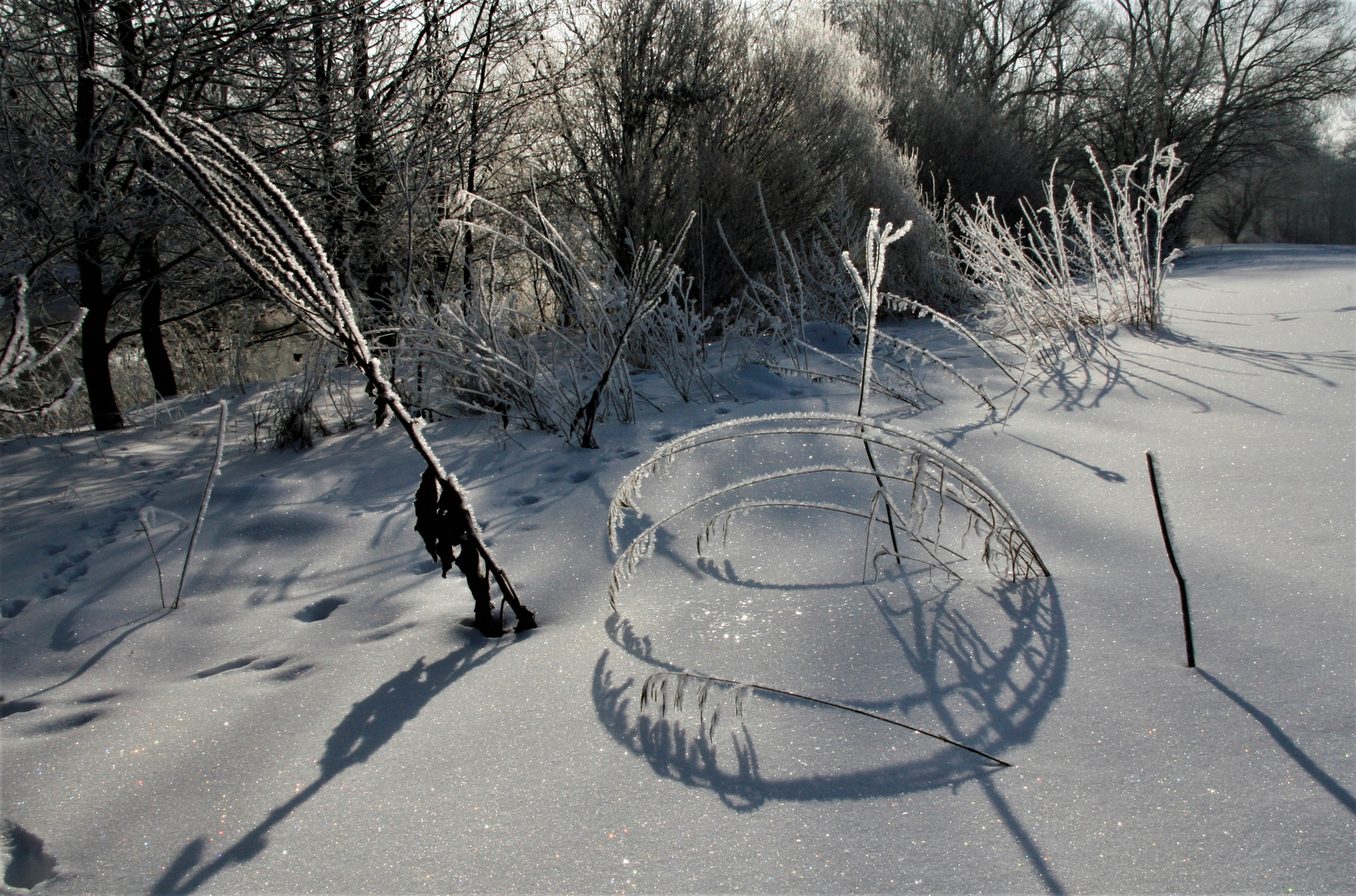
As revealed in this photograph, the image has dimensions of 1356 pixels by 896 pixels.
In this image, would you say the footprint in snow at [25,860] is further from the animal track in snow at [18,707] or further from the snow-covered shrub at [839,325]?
the snow-covered shrub at [839,325]

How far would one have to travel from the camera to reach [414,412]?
126 inches

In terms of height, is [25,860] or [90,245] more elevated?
[90,245]

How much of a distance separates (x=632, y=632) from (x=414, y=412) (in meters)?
2.28

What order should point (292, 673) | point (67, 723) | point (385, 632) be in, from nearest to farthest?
point (67, 723)
point (292, 673)
point (385, 632)

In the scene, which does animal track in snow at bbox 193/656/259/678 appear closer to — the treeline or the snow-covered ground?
the snow-covered ground

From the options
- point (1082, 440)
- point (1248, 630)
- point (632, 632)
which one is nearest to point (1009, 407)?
point (1082, 440)

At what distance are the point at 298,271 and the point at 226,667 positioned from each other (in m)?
0.77

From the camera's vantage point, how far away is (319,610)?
151 cm

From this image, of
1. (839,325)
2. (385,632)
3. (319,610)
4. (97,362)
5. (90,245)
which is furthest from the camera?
(839,325)

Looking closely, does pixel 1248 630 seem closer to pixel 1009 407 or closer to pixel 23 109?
pixel 1009 407

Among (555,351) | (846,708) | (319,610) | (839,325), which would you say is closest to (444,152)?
(555,351)

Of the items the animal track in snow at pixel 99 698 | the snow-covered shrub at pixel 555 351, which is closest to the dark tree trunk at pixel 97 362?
the snow-covered shrub at pixel 555 351

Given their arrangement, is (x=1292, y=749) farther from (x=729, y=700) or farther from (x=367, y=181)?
(x=367, y=181)

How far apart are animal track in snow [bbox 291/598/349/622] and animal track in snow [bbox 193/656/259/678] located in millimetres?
157
